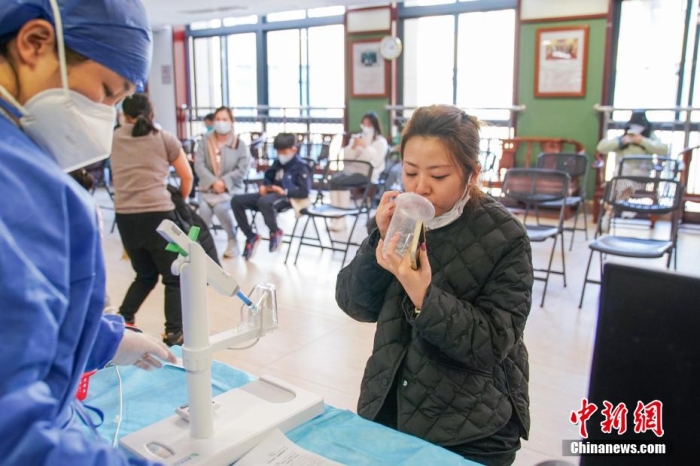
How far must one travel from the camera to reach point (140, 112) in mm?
3246

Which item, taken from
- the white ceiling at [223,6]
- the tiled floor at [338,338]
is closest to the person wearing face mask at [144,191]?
the tiled floor at [338,338]

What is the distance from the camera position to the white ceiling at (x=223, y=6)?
852 centimetres

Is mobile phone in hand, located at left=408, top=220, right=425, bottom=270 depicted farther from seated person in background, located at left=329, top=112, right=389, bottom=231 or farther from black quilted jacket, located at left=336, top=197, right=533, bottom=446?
seated person in background, located at left=329, top=112, right=389, bottom=231

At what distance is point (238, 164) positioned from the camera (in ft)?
18.8

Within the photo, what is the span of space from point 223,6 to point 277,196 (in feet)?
15.1

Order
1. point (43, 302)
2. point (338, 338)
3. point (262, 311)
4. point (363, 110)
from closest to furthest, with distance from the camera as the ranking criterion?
point (43, 302) → point (262, 311) → point (338, 338) → point (363, 110)

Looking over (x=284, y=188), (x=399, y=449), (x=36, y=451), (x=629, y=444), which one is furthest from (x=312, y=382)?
(x=284, y=188)

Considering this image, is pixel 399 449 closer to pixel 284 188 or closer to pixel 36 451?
pixel 36 451

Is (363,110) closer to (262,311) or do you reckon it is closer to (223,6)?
(223,6)

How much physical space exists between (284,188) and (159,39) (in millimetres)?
7165

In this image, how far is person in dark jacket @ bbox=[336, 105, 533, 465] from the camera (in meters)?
1.32

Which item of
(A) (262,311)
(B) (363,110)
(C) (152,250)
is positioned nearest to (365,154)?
(B) (363,110)

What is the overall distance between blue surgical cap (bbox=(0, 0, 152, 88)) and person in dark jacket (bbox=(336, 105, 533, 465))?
647mm

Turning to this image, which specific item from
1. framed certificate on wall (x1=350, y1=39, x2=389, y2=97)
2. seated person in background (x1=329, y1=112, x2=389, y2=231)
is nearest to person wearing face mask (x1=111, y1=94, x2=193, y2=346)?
seated person in background (x1=329, y1=112, x2=389, y2=231)
